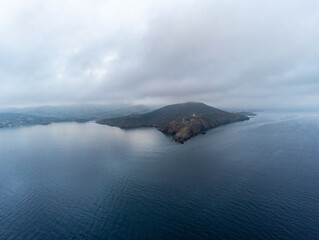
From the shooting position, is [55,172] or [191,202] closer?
[191,202]

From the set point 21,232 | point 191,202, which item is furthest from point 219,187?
point 21,232

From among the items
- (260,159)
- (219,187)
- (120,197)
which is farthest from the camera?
(260,159)

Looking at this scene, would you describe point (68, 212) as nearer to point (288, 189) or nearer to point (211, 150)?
point (288, 189)

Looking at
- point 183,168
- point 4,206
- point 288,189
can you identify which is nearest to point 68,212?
point 4,206

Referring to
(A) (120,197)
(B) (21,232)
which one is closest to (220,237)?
(A) (120,197)

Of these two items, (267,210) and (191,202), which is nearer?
(267,210)

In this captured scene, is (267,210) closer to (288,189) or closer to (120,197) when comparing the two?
(288,189)

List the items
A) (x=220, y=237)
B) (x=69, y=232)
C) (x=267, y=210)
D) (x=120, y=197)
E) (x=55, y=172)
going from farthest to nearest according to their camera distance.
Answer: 1. (x=55, y=172)
2. (x=120, y=197)
3. (x=267, y=210)
4. (x=69, y=232)
5. (x=220, y=237)

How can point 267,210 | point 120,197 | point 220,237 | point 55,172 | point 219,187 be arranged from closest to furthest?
point 220,237 → point 267,210 → point 120,197 → point 219,187 → point 55,172

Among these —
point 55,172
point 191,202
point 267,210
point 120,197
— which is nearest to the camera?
point 267,210
